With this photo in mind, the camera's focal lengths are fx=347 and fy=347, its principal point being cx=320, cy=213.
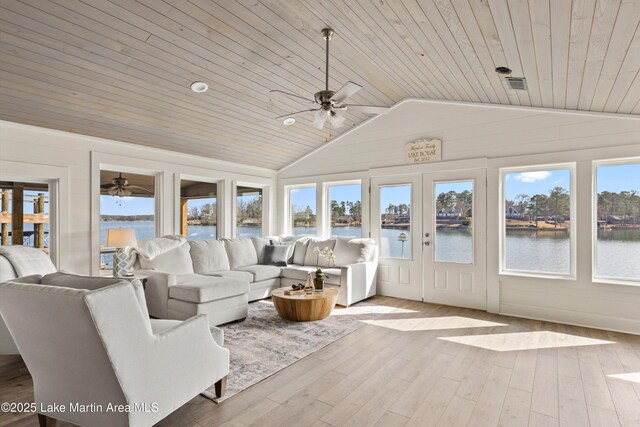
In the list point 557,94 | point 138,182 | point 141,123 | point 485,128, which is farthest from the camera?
point 138,182

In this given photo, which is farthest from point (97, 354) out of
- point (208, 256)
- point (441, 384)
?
point (208, 256)

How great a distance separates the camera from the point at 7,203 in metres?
4.16

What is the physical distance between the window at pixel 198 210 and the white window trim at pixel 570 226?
4798mm

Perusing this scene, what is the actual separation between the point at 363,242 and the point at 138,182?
12.2ft

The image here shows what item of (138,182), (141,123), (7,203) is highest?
(141,123)

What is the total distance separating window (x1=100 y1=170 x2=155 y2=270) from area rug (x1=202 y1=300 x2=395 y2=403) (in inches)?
84.1

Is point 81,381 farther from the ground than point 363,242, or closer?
closer

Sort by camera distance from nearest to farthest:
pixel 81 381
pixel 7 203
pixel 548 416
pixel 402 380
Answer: pixel 81 381 < pixel 548 416 < pixel 402 380 < pixel 7 203

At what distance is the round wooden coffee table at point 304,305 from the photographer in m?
4.30

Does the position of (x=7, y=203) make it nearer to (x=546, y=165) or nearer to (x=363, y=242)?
(x=363, y=242)

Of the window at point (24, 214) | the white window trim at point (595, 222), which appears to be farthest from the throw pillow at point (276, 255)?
the white window trim at point (595, 222)

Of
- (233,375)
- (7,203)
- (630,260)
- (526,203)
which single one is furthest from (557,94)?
(7,203)

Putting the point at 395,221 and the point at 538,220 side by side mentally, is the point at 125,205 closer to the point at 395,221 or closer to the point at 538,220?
the point at 395,221

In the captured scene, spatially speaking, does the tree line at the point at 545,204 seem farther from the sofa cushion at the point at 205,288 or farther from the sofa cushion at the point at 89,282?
the sofa cushion at the point at 89,282
